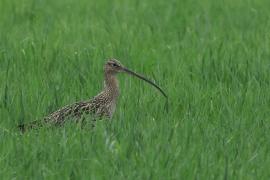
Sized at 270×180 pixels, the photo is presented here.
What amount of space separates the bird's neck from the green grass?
0.16 meters

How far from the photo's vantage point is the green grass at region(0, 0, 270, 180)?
6749 millimetres

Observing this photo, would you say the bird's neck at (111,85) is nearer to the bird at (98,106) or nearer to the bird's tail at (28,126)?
the bird at (98,106)

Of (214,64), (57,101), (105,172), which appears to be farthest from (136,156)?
(214,64)

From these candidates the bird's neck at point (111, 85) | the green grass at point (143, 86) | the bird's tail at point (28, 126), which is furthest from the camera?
the bird's neck at point (111, 85)

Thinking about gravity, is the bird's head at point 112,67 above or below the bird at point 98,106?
above

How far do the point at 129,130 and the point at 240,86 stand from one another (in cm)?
226

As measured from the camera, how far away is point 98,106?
8352mm

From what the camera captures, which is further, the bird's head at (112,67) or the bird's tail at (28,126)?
the bird's head at (112,67)

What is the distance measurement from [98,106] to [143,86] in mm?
1287

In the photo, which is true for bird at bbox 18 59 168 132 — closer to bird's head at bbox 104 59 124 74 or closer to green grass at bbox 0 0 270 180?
bird's head at bbox 104 59 124 74

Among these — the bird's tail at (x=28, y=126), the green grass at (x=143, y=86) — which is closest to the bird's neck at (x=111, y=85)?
the green grass at (x=143, y=86)

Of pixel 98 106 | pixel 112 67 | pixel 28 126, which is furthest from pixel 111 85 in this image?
pixel 28 126

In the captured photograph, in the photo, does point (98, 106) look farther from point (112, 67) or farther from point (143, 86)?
point (143, 86)

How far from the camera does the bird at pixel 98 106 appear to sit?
26.0 feet
